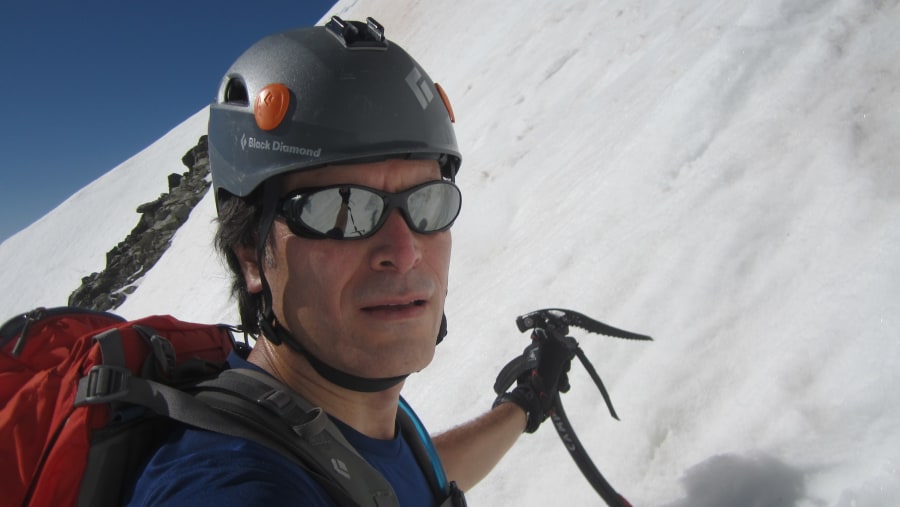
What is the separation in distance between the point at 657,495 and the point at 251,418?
1.63 m

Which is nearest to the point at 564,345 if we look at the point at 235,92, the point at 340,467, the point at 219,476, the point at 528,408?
the point at 528,408

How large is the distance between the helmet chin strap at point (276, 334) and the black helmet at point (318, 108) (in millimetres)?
A: 81

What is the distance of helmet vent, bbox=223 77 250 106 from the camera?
180cm

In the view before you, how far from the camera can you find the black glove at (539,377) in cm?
273

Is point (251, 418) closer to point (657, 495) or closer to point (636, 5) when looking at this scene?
point (657, 495)

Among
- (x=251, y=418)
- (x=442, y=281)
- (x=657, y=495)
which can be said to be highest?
(x=251, y=418)

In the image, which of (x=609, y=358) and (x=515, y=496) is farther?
(x=609, y=358)

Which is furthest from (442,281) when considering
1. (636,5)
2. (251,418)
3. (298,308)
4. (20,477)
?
(636,5)

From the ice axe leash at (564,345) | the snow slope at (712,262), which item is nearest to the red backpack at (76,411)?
the ice axe leash at (564,345)

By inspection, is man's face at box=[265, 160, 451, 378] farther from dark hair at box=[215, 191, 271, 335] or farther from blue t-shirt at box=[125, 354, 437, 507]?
blue t-shirt at box=[125, 354, 437, 507]

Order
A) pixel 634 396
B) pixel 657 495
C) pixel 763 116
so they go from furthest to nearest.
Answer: pixel 763 116, pixel 634 396, pixel 657 495

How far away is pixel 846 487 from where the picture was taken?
1787 millimetres

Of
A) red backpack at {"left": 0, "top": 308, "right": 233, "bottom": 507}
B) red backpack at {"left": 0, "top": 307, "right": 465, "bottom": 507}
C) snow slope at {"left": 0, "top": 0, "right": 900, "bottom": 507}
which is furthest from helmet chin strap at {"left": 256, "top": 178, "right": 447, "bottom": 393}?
snow slope at {"left": 0, "top": 0, "right": 900, "bottom": 507}

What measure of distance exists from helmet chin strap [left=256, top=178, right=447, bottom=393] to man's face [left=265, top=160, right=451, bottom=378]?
0.05 ft
